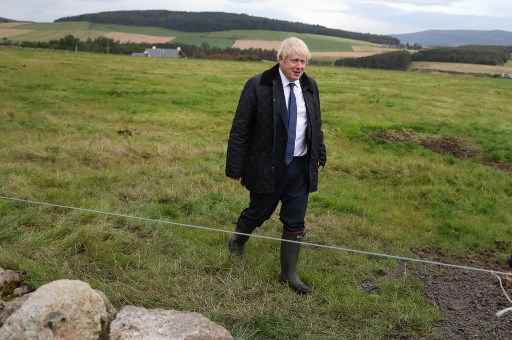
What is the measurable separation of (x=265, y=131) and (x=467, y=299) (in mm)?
2559

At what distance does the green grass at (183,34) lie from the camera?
236 ft

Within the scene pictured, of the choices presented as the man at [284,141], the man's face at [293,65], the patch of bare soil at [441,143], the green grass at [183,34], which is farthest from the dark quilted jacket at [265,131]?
the green grass at [183,34]

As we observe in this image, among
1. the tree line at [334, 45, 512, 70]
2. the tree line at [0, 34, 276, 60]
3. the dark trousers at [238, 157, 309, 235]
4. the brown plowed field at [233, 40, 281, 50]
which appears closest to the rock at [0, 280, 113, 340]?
the dark trousers at [238, 157, 309, 235]

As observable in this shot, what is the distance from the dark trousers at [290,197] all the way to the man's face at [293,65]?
2.53 ft

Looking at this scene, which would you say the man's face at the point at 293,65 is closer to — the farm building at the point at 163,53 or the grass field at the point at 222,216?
the grass field at the point at 222,216

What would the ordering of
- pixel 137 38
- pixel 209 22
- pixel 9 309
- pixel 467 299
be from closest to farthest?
pixel 9 309 < pixel 467 299 < pixel 137 38 < pixel 209 22

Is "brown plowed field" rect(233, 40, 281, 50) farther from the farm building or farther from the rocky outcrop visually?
the rocky outcrop

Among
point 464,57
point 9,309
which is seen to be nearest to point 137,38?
point 464,57

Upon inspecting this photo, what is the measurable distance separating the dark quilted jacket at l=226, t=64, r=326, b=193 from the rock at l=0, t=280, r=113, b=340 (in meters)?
1.87

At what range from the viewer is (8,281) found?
4570 millimetres

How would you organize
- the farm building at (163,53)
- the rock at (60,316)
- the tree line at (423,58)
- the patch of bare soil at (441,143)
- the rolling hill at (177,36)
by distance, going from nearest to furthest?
the rock at (60,316) → the patch of bare soil at (441,143) → the tree line at (423,58) → the farm building at (163,53) → the rolling hill at (177,36)

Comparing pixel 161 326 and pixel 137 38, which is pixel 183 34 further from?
pixel 161 326

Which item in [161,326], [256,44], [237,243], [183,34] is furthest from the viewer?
[183,34]

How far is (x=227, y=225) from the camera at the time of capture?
674cm
